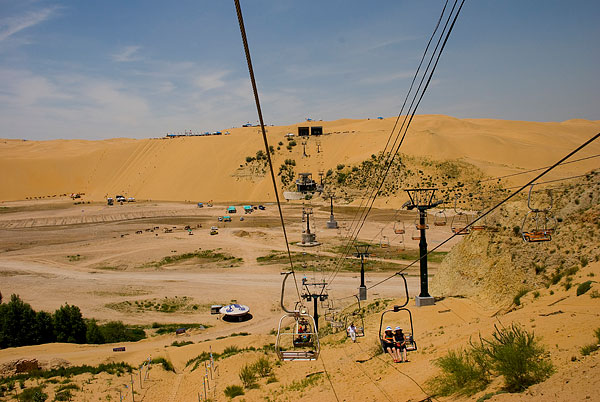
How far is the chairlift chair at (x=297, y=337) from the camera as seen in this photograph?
13297mm

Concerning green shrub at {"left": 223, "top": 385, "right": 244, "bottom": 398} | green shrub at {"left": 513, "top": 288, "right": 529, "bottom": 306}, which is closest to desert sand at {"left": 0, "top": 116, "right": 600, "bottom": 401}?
green shrub at {"left": 223, "top": 385, "right": 244, "bottom": 398}

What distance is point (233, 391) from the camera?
17047 mm

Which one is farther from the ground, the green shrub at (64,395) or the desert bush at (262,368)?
the desert bush at (262,368)

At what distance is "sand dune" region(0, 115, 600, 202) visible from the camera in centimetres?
10731

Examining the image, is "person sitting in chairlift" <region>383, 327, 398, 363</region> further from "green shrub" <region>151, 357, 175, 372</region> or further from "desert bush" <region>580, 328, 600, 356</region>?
"green shrub" <region>151, 357, 175, 372</region>

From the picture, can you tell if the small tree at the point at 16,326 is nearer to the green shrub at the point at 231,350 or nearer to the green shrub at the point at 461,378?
the green shrub at the point at 231,350

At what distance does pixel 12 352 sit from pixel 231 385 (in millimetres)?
16931

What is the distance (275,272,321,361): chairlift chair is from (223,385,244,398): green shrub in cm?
223

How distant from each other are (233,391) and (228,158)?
379 feet

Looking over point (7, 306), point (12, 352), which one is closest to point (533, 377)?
point (12, 352)

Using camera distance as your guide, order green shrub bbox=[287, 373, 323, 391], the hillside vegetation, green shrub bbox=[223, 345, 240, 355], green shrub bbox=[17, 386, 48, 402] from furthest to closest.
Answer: green shrub bbox=[223, 345, 240, 355]
the hillside vegetation
green shrub bbox=[17, 386, 48, 402]
green shrub bbox=[287, 373, 323, 391]

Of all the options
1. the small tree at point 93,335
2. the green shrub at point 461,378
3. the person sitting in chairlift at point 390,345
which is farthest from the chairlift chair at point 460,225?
the small tree at point 93,335

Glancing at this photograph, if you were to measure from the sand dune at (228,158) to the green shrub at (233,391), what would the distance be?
3380 inches

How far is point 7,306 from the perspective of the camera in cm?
2948
